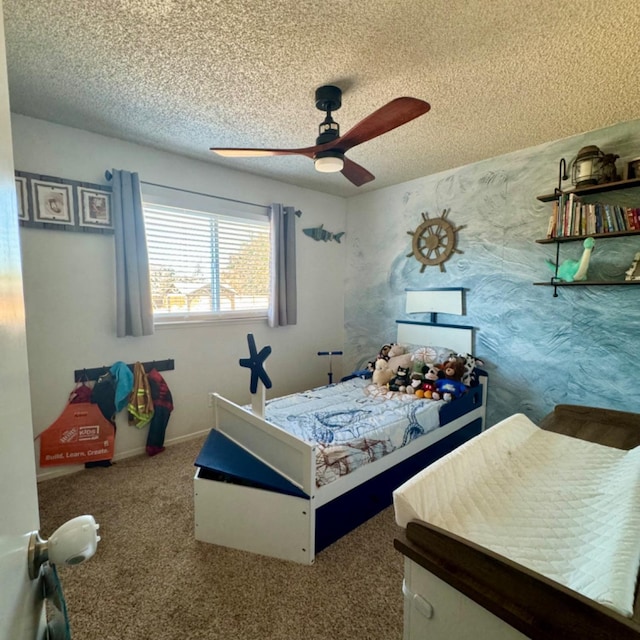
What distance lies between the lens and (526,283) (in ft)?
9.02

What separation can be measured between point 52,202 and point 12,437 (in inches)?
99.2

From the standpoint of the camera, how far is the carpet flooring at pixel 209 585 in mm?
1321

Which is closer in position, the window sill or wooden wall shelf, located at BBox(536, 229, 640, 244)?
wooden wall shelf, located at BBox(536, 229, 640, 244)

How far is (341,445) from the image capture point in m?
1.79

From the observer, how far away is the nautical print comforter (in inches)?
68.9

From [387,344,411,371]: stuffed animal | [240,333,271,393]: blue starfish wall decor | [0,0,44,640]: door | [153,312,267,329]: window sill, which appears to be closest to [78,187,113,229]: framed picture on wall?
[153,312,267,329]: window sill

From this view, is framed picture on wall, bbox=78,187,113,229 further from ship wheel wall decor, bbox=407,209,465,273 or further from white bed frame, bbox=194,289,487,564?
ship wheel wall decor, bbox=407,209,465,273

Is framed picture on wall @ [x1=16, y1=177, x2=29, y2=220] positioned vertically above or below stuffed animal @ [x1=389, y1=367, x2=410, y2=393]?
above

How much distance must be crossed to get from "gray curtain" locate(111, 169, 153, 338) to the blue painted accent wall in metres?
2.45

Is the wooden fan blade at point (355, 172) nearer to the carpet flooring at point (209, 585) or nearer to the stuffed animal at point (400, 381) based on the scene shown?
the stuffed animal at point (400, 381)

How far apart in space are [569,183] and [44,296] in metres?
3.92

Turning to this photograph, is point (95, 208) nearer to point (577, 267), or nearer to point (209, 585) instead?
point (209, 585)

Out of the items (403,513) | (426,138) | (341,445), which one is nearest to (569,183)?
(426,138)

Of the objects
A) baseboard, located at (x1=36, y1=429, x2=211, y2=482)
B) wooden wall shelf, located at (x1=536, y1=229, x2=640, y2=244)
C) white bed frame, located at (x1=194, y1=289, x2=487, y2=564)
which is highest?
wooden wall shelf, located at (x1=536, y1=229, x2=640, y2=244)
